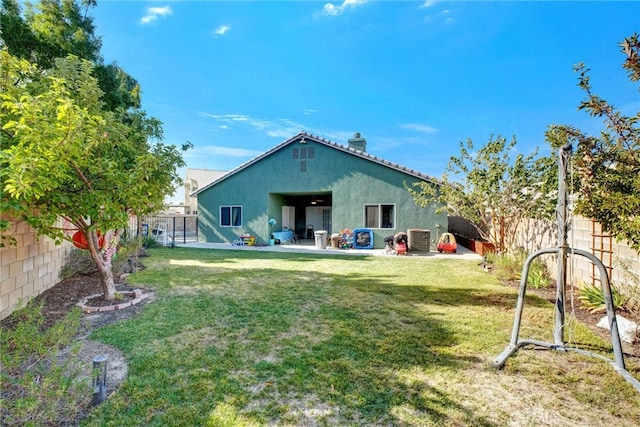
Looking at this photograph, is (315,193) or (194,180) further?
(194,180)

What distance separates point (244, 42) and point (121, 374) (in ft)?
34.5

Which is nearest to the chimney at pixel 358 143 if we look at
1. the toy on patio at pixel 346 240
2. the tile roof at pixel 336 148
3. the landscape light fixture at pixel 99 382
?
the tile roof at pixel 336 148

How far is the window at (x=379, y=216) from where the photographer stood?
556 inches

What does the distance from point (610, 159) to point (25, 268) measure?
8520 millimetres

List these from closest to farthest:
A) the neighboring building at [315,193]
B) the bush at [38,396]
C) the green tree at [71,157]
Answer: the bush at [38,396], the green tree at [71,157], the neighboring building at [315,193]

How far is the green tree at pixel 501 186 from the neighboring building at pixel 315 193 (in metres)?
3.80

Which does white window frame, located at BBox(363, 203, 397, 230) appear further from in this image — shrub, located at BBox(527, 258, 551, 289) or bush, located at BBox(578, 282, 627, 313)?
bush, located at BBox(578, 282, 627, 313)

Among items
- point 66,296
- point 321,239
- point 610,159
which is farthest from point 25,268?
point 321,239

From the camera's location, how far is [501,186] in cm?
841

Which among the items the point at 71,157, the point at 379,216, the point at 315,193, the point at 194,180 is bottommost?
the point at 379,216

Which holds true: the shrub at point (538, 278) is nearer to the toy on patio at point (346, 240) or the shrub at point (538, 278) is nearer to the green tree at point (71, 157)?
the toy on patio at point (346, 240)

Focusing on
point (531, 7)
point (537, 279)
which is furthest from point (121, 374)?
point (531, 7)

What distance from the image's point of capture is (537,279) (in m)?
6.69

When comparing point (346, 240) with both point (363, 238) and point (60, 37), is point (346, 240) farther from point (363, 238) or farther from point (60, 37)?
point (60, 37)
